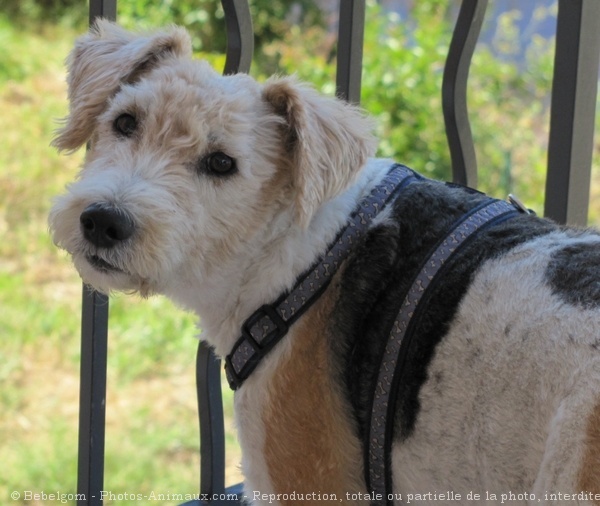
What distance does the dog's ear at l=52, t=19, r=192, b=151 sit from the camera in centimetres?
175

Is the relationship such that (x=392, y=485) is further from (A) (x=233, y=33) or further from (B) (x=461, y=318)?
(A) (x=233, y=33)

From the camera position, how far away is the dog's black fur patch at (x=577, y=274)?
4.43ft

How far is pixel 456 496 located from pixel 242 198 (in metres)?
0.72

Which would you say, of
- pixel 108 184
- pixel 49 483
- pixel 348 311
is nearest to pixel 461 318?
pixel 348 311

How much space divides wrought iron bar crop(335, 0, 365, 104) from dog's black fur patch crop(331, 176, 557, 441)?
52cm

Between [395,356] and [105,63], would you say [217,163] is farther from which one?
[395,356]

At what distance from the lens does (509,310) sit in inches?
55.1

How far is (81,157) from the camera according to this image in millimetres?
4816

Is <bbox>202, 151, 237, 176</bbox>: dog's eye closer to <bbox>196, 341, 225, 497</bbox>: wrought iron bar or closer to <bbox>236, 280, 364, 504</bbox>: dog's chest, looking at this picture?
<bbox>236, 280, 364, 504</bbox>: dog's chest

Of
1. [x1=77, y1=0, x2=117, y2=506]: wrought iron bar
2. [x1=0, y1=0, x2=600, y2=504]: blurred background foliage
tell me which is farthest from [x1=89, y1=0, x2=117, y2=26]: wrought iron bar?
[x1=0, y1=0, x2=600, y2=504]: blurred background foliage

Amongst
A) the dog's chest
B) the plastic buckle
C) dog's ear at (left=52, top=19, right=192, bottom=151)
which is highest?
dog's ear at (left=52, top=19, right=192, bottom=151)

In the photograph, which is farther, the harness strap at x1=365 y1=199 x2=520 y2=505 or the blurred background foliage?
the blurred background foliage

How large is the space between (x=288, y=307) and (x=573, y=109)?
105 cm

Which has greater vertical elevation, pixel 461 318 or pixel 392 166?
pixel 392 166
